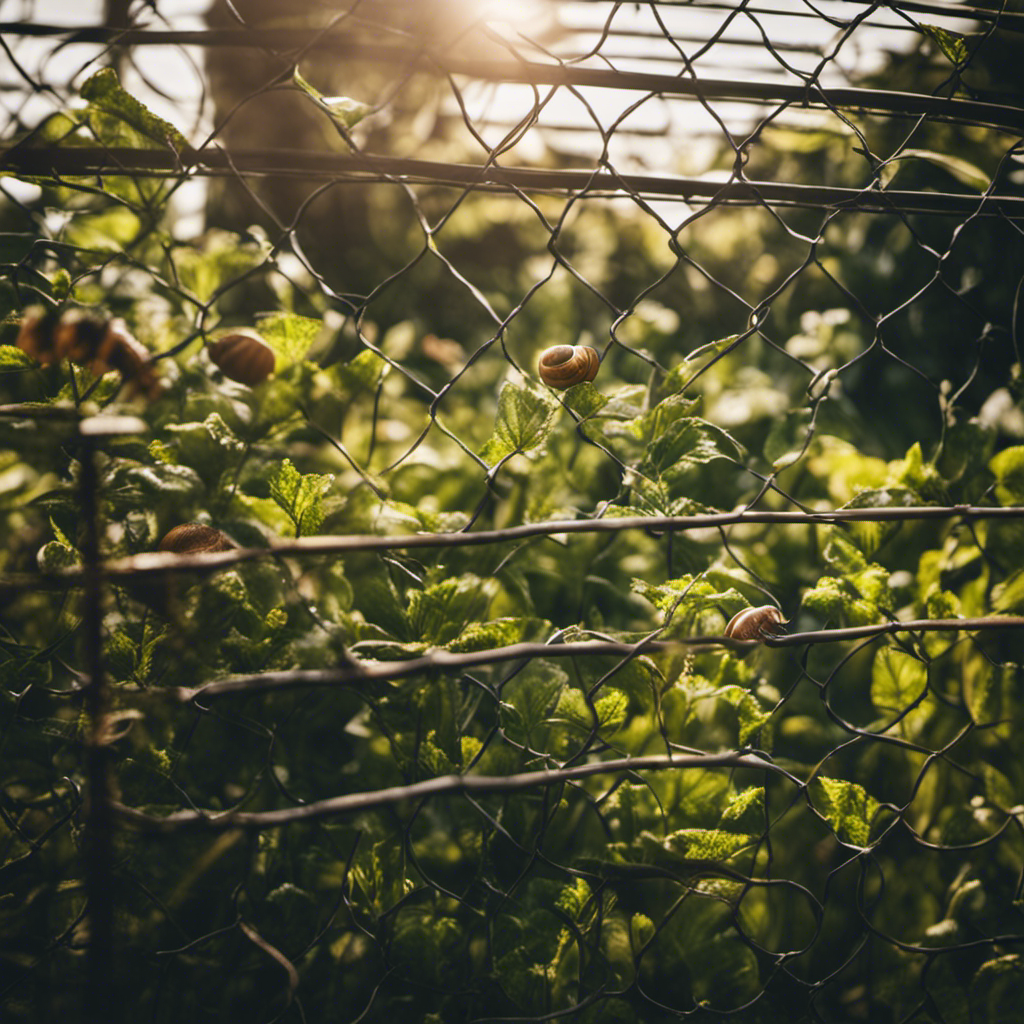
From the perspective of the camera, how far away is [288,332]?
2.20ft

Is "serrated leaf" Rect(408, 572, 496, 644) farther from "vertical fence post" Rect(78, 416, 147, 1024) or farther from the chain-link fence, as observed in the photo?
"vertical fence post" Rect(78, 416, 147, 1024)

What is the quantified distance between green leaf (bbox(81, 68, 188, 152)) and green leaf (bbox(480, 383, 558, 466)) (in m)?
0.35

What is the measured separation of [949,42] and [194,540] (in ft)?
2.56

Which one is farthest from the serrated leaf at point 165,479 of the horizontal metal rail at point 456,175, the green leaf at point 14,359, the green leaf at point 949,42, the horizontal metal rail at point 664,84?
the green leaf at point 949,42

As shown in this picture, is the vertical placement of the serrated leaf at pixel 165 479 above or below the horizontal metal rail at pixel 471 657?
above

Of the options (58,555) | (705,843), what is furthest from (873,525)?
(58,555)

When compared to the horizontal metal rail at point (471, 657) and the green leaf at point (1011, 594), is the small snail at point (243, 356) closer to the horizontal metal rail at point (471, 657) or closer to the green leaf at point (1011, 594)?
the horizontal metal rail at point (471, 657)

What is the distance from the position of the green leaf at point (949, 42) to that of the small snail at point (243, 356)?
0.68 meters

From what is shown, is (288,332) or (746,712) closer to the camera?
(746,712)

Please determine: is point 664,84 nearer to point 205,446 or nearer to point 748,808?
point 205,446

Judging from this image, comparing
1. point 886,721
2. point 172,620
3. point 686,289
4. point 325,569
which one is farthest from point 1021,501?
point 686,289

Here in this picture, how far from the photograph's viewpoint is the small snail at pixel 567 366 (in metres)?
0.57

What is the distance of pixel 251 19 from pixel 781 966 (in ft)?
5.71

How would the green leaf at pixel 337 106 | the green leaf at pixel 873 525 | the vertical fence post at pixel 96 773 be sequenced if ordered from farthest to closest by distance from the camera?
the green leaf at pixel 873 525 → the green leaf at pixel 337 106 → the vertical fence post at pixel 96 773
